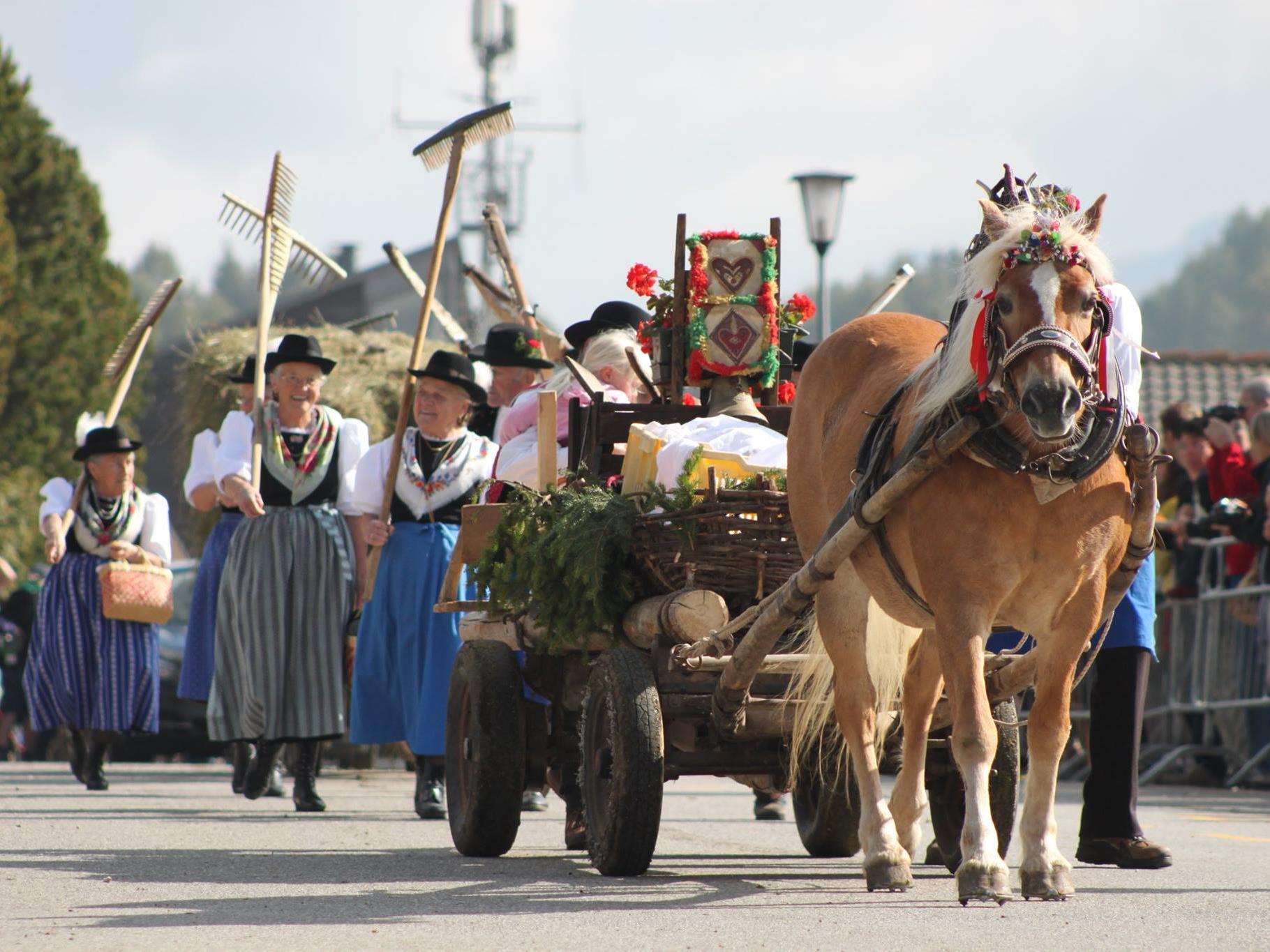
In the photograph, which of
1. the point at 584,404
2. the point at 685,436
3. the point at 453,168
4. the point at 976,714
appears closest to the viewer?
the point at 976,714

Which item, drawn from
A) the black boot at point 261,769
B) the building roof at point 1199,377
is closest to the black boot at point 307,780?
the black boot at point 261,769

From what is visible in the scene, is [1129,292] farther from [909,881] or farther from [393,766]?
[393,766]

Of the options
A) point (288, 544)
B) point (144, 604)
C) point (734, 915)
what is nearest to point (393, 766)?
point (144, 604)

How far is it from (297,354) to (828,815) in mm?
4370

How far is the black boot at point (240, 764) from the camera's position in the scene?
39.4ft

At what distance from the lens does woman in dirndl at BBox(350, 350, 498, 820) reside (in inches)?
412

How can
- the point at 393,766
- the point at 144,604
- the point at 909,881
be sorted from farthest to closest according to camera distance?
the point at 393,766, the point at 144,604, the point at 909,881

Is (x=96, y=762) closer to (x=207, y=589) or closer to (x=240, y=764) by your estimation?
(x=240, y=764)

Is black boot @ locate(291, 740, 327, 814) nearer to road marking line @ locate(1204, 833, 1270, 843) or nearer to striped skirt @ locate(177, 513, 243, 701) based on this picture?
striped skirt @ locate(177, 513, 243, 701)

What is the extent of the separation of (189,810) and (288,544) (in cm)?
150

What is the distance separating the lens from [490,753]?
7656 mm

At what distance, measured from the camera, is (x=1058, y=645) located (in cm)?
612

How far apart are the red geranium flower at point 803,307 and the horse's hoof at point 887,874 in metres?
3.03

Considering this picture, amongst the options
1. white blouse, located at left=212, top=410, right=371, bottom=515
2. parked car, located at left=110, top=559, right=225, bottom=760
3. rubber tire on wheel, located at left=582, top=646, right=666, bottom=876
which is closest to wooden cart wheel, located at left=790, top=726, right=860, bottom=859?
rubber tire on wheel, located at left=582, top=646, right=666, bottom=876
